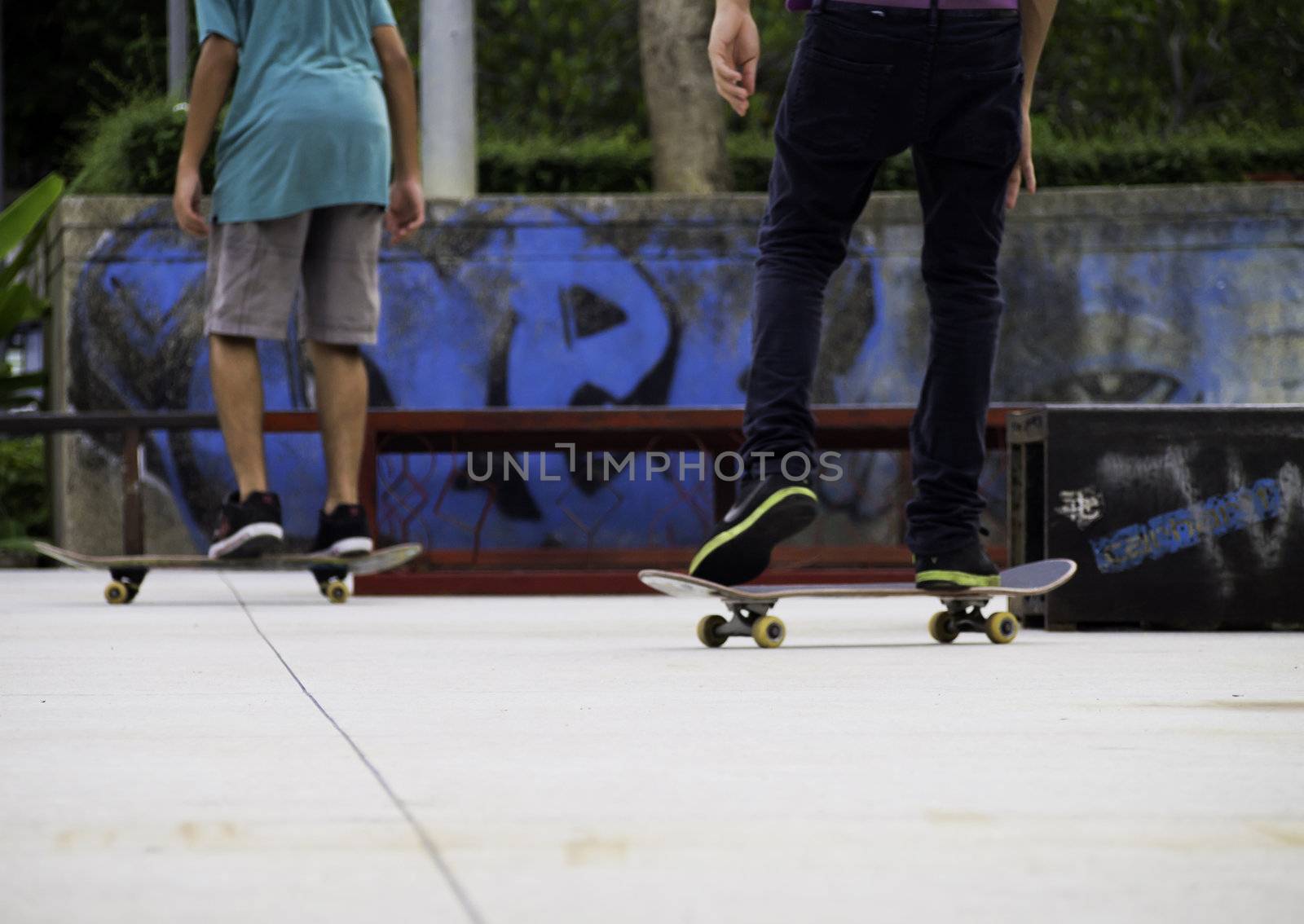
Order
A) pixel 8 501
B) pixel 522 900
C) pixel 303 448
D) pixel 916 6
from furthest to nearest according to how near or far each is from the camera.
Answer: pixel 8 501 < pixel 303 448 < pixel 916 6 < pixel 522 900

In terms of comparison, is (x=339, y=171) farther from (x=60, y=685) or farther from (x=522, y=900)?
(x=522, y=900)

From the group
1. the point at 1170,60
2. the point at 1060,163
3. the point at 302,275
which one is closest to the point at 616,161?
the point at 1060,163

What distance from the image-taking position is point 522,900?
160 cm

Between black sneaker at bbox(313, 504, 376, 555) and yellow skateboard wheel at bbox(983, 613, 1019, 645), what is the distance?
2.40 meters

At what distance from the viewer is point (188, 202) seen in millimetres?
5980

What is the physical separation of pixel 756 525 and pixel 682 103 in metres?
7.33

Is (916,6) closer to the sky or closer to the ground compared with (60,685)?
closer to the sky

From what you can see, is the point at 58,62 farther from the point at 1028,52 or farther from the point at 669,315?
the point at 1028,52

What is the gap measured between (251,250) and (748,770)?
13.4 ft

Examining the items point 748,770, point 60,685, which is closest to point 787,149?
point 60,685

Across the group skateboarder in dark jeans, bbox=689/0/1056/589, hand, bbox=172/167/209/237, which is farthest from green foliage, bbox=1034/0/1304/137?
skateboarder in dark jeans, bbox=689/0/1056/589

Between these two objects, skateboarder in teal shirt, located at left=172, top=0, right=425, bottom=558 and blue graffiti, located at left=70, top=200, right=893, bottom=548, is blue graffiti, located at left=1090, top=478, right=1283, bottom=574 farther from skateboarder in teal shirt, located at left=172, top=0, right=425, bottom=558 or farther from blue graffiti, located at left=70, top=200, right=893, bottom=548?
blue graffiti, located at left=70, top=200, right=893, bottom=548

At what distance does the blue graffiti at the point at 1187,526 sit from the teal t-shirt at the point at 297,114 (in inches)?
101

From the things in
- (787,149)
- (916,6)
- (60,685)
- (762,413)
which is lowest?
(60,685)
